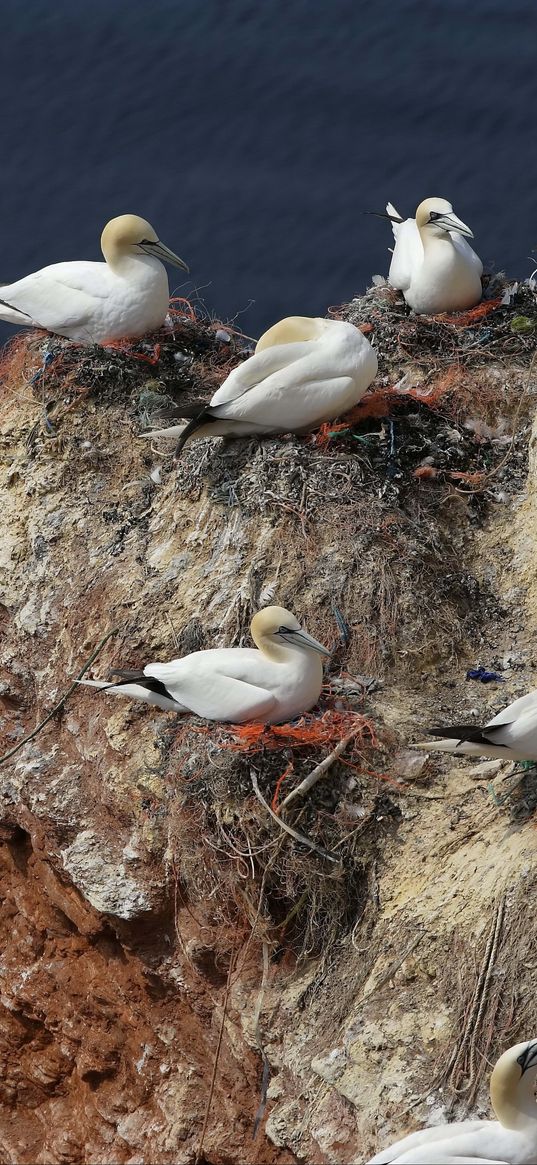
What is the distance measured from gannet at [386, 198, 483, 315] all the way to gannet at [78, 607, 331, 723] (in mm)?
3654

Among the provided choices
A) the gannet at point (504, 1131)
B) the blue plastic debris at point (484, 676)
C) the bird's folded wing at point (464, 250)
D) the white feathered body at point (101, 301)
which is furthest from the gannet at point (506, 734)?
the bird's folded wing at point (464, 250)

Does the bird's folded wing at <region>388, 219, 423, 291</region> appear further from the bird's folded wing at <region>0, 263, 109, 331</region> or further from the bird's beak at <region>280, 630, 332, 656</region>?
the bird's beak at <region>280, 630, 332, 656</region>

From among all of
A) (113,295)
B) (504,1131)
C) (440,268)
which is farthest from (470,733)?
(440,268)

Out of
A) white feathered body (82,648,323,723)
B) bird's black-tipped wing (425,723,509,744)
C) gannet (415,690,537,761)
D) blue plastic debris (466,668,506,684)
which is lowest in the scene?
blue plastic debris (466,668,506,684)

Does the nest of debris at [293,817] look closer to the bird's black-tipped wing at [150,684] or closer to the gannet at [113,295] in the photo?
the bird's black-tipped wing at [150,684]

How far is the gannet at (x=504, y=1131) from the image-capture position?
7207mm

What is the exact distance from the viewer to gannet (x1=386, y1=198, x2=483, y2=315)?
11.4 m

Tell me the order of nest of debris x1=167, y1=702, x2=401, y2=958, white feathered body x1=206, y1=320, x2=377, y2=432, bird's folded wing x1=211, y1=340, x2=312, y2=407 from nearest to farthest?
nest of debris x1=167, y1=702, x2=401, y2=958
white feathered body x1=206, y1=320, x2=377, y2=432
bird's folded wing x1=211, y1=340, x2=312, y2=407

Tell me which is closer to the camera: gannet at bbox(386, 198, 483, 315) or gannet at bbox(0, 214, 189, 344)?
gannet at bbox(0, 214, 189, 344)

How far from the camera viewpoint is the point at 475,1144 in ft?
23.8

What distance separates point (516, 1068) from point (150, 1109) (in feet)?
9.75

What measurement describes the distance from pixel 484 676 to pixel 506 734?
143cm

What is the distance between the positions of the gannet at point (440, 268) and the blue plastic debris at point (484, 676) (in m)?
3.30

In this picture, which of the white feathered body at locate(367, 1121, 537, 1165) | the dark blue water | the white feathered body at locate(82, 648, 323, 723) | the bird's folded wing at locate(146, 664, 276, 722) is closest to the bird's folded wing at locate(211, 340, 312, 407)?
the white feathered body at locate(82, 648, 323, 723)
